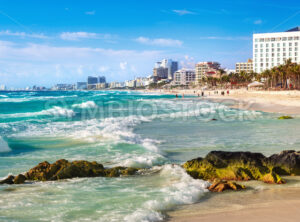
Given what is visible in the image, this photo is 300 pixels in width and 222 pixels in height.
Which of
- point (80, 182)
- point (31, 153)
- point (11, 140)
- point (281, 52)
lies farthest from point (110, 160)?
point (281, 52)

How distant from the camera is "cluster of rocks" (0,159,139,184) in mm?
8164

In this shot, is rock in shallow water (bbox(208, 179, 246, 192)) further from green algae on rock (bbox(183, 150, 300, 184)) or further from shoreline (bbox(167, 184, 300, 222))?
green algae on rock (bbox(183, 150, 300, 184))

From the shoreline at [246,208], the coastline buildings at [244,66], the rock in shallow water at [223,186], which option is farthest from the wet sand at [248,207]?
the coastline buildings at [244,66]

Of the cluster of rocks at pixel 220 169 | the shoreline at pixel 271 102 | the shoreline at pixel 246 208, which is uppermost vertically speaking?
the shoreline at pixel 271 102

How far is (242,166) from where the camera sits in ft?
26.1

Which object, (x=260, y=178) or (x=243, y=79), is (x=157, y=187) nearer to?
(x=260, y=178)

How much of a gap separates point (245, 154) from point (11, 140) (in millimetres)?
12017

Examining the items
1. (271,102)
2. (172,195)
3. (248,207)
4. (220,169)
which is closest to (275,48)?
(271,102)

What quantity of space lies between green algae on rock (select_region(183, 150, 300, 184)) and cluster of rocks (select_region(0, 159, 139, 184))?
1953mm

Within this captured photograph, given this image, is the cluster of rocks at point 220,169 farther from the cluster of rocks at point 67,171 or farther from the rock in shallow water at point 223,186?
the rock in shallow water at point 223,186

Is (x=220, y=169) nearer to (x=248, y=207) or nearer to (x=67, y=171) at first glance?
(x=248, y=207)

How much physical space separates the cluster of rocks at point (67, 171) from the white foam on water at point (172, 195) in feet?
4.19

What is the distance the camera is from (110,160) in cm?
1065

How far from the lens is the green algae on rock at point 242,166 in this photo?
7.76 metres
